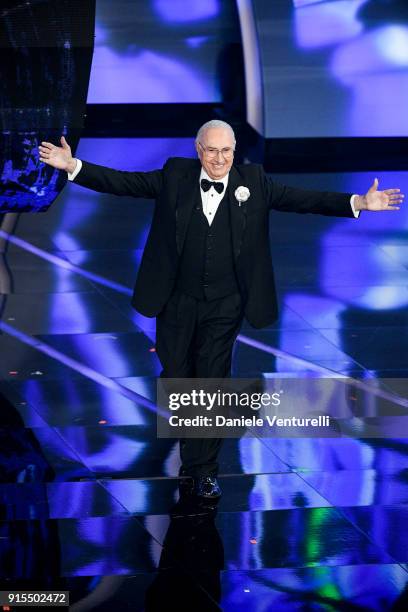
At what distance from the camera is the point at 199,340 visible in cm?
634

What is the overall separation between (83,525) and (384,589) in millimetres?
1440

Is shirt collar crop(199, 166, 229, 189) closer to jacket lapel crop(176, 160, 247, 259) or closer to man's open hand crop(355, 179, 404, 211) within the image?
jacket lapel crop(176, 160, 247, 259)

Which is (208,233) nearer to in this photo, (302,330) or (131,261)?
(302,330)

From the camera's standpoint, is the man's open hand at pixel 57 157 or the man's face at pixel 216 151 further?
the man's open hand at pixel 57 157

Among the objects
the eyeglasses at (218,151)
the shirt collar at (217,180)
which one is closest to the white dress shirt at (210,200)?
the shirt collar at (217,180)

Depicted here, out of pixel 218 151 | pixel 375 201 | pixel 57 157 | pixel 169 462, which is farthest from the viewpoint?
pixel 169 462

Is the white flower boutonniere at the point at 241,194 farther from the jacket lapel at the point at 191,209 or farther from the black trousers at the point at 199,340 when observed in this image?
the black trousers at the point at 199,340

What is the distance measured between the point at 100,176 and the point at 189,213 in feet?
1.56

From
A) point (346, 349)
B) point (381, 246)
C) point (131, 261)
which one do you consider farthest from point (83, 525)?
point (381, 246)

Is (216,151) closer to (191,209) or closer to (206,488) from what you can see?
(191,209)

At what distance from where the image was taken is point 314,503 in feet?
20.2

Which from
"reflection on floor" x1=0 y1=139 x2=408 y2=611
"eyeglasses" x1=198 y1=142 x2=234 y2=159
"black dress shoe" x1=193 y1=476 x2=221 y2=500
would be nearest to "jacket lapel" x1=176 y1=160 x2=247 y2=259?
"eyeglasses" x1=198 y1=142 x2=234 y2=159

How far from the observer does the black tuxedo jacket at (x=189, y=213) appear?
6.20m

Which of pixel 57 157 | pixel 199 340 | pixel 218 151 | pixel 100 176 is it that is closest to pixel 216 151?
pixel 218 151
